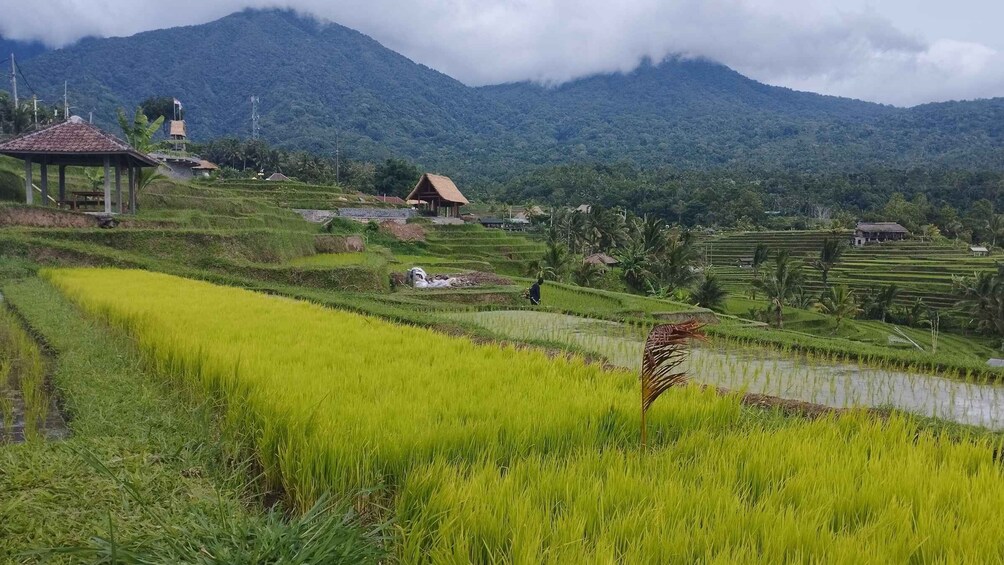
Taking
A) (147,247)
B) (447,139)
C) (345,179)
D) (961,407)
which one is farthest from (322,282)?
(447,139)

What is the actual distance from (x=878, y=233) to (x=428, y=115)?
350ft

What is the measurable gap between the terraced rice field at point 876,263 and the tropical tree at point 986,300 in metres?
5.96

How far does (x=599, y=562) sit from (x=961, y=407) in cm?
505

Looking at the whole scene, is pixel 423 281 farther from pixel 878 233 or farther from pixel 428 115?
pixel 428 115

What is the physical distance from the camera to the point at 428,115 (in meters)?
145

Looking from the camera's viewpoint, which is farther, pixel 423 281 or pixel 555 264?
pixel 555 264

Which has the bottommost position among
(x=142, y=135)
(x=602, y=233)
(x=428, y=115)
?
(x=602, y=233)

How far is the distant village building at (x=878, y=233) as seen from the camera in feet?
176

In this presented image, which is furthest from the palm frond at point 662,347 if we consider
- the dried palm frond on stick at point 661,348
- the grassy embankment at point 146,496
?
the grassy embankment at point 146,496

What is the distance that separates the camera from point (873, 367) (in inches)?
285

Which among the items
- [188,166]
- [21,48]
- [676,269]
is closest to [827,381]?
[676,269]

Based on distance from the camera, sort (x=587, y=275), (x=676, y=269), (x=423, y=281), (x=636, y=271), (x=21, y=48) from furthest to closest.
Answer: (x=21, y=48), (x=676, y=269), (x=587, y=275), (x=636, y=271), (x=423, y=281)

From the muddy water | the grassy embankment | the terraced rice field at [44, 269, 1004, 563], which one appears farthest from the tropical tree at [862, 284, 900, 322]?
the grassy embankment

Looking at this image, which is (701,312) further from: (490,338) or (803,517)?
(803,517)
